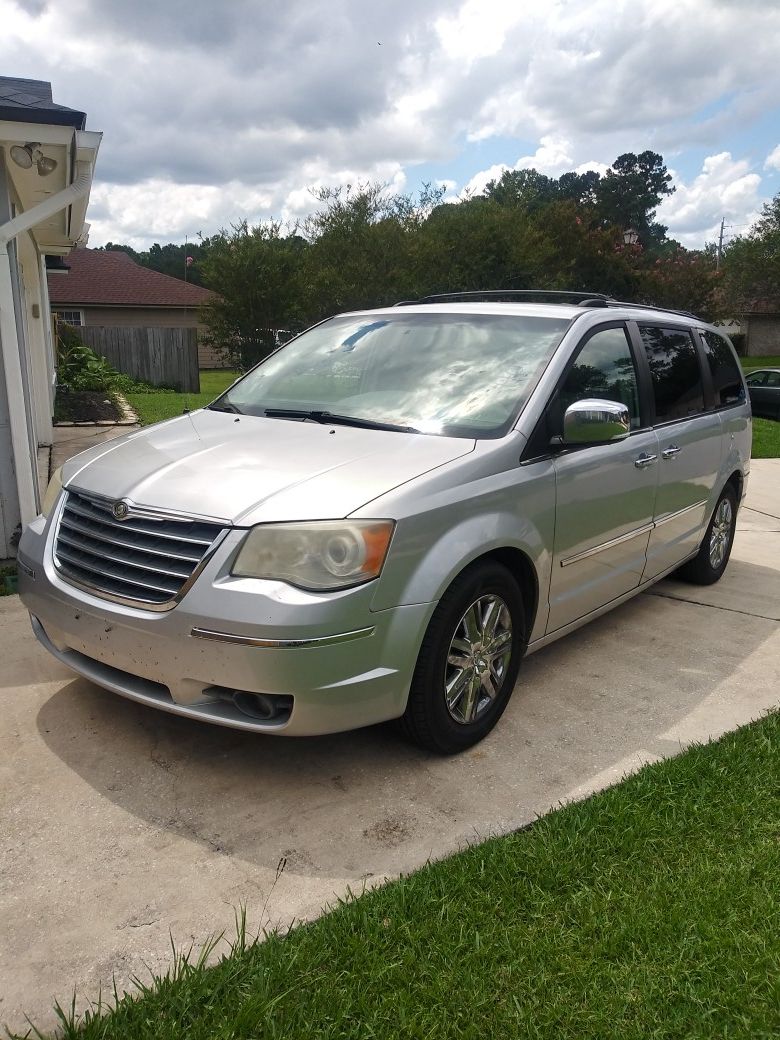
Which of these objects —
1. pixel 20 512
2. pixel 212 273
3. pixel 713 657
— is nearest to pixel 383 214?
pixel 212 273

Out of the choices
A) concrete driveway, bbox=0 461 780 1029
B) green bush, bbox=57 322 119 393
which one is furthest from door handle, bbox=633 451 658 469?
green bush, bbox=57 322 119 393

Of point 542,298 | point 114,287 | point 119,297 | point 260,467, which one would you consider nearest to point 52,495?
point 260,467

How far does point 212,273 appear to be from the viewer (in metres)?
22.6

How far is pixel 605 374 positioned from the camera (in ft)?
13.6

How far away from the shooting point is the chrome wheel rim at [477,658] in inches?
127

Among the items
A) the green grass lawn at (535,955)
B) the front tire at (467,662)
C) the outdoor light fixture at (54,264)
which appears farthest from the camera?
the outdoor light fixture at (54,264)

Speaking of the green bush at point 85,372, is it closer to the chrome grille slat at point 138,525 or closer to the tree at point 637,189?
the chrome grille slat at point 138,525

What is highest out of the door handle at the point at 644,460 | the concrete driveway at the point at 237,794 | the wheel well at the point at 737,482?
the door handle at the point at 644,460

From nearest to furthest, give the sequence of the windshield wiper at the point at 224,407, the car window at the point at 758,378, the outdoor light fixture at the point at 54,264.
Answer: the windshield wiper at the point at 224,407
the outdoor light fixture at the point at 54,264
the car window at the point at 758,378

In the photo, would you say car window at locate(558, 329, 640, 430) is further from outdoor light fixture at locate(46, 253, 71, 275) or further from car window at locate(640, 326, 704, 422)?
outdoor light fixture at locate(46, 253, 71, 275)

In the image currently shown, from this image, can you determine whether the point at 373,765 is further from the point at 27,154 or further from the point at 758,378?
the point at 758,378

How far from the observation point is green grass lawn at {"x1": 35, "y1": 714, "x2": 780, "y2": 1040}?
2029 mm

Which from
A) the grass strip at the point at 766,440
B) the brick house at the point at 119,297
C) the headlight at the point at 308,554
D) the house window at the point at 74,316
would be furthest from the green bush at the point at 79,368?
the headlight at the point at 308,554

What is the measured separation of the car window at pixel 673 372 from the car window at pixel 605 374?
264 mm
